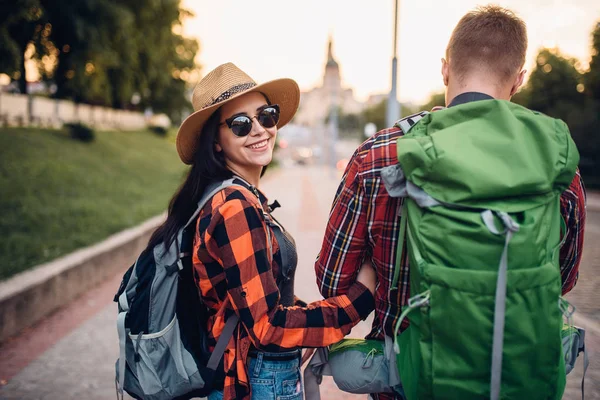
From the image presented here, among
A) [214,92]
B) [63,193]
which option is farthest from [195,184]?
[63,193]

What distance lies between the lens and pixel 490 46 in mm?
1480

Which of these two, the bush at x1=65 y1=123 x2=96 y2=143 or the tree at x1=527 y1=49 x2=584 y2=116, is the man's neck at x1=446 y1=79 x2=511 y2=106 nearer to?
the bush at x1=65 y1=123 x2=96 y2=143

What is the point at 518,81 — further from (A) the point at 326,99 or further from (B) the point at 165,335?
(A) the point at 326,99

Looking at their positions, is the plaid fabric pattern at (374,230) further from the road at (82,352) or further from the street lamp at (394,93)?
the street lamp at (394,93)

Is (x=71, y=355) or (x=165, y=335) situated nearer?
(x=165, y=335)

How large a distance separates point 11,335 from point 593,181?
27.5 metres

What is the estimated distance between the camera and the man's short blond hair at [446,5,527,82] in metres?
1.49

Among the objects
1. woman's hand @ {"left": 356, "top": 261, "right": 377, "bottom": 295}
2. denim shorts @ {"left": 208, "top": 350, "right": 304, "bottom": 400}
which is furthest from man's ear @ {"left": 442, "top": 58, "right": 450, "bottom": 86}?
denim shorts @ {"left": 208, "top": 350, "right": 304, "bottom": 400}

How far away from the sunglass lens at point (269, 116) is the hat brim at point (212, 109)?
0.31 ft

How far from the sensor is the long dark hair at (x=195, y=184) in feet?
5.91

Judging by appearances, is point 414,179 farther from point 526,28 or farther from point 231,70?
point 231,70

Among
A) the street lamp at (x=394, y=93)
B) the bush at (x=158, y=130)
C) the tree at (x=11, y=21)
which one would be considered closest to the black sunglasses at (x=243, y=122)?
the street lamp at (x=394, y=93)

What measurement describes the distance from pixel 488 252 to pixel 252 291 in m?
0.77

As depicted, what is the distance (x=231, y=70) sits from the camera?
1.96 m
